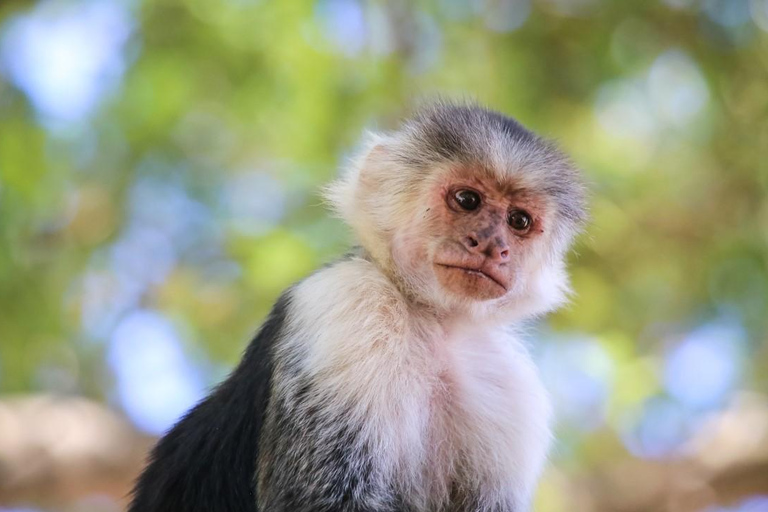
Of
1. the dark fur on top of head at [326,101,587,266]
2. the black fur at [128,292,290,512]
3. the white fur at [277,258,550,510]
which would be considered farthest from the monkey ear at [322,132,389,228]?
the black fur at [128,292,290,512]

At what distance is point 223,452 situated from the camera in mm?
4449

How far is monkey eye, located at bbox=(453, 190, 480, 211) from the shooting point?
4.73 meters

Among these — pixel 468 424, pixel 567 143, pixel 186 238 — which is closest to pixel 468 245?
pixel 468 424

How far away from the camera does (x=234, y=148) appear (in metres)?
9.91

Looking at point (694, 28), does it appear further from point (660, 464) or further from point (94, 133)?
point (94, 133)

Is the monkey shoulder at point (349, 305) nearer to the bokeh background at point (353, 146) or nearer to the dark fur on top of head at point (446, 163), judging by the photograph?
the dark fur on top of head at point (446, 163)

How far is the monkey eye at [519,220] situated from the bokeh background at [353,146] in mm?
3589

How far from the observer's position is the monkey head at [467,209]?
456 centimetres

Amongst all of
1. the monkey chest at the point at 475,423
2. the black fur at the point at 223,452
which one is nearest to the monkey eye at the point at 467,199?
the monkey chest at the point at 475,423

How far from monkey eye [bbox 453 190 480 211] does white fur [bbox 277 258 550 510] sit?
0.54m

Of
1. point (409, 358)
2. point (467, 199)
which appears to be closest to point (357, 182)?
Answer: point (467, 199)

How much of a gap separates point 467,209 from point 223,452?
165 centimetres

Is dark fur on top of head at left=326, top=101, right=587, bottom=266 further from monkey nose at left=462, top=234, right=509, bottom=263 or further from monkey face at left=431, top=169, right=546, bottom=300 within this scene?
monkey nose at left=462, top=234, right=509, bottom=263

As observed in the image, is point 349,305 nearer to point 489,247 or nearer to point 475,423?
point 489,247
